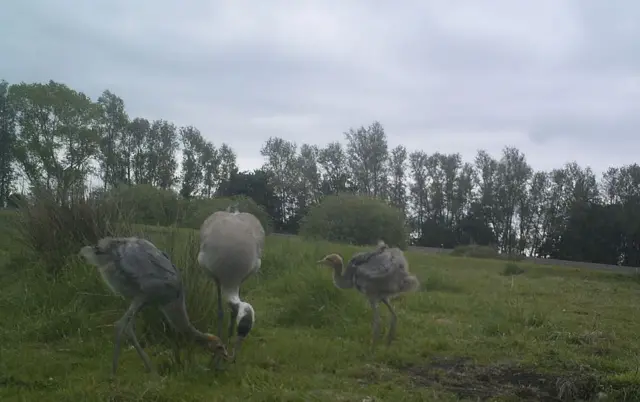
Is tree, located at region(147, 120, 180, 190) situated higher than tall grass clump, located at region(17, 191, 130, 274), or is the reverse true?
→ tree, located at region(147, 120, 180, 190)

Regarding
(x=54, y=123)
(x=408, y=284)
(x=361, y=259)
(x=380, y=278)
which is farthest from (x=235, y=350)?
(x=54, y=123)

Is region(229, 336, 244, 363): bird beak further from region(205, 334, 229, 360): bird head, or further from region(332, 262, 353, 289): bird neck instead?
region(332, 262, 353, 289): bird neck

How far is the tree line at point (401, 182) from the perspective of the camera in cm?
4847

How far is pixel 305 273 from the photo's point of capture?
10.3 m

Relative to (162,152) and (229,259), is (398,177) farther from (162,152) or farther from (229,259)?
(229,259)

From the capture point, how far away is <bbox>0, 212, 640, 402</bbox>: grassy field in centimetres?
554

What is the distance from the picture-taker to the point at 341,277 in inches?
337

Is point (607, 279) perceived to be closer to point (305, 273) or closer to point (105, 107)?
point (305, 273)

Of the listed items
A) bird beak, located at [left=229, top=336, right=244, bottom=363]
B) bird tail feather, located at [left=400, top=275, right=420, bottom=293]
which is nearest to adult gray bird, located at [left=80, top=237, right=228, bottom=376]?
bird beak, located at [left=229, top=336, right=244, bottom=363]

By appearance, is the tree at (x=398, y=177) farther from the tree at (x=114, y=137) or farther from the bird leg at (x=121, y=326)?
the bird leg at (x=121, y=326)

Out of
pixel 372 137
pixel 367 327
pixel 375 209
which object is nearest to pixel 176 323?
pixel 367 327

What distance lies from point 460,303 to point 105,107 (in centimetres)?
4271

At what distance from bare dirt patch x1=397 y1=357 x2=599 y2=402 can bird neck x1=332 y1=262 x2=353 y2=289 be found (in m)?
1.89

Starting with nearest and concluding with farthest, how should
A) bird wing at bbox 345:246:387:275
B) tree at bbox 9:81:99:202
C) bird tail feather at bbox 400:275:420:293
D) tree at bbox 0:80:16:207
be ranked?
bird tail feather at bbox 400:275:420:293 < bird wing at bbox 345:246:387:275 < tree at bbox 9:81:99:202 < tree at bbox 0:80:16:207
